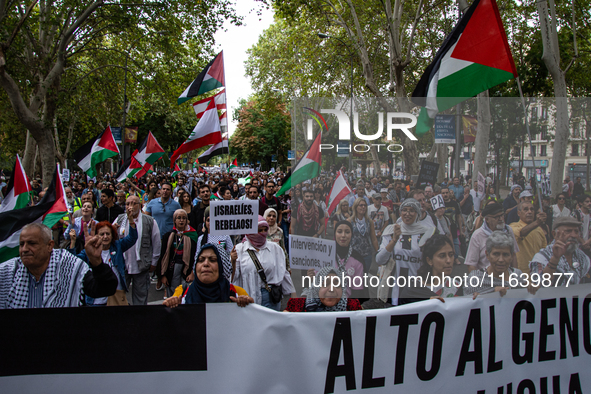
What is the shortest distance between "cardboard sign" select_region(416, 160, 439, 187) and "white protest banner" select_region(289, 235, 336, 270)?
99 centimetres

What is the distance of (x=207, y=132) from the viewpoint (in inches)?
380

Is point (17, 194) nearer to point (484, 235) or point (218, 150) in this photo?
point (218, 150)

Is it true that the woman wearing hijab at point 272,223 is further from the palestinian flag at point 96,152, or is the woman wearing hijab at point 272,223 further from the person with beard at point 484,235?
the palestinian flag at point 96,152

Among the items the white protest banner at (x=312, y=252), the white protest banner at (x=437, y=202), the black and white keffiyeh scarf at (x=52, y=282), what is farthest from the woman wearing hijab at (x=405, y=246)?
the black and white keffiyeh scarf at (x=52, y=282)

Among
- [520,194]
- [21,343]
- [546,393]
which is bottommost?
[546,393]

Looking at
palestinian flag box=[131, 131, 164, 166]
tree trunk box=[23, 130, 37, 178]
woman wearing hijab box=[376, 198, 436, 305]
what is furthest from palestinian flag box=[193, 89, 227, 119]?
tree trunk box=[23, 130, 37, 178]

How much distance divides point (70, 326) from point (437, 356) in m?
2.45

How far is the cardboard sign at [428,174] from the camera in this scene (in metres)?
4.04

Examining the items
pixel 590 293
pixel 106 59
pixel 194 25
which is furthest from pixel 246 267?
pixel 106 59

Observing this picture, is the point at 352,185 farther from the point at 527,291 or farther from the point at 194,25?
the point at 194,25

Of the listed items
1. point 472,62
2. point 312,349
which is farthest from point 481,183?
point 312,349

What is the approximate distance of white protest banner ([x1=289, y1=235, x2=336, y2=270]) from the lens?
4.47 m

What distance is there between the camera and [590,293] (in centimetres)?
377

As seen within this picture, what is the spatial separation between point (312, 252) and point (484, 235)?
1503 mm
